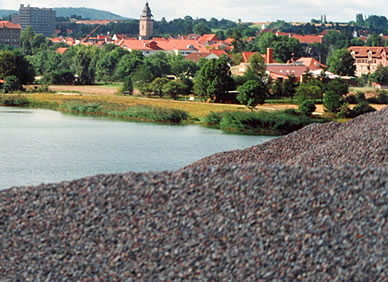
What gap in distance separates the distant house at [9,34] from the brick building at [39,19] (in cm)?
5659

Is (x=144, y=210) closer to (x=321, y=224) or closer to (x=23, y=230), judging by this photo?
(x=23, y=230)

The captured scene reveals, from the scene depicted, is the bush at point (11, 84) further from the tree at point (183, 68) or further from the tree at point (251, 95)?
the tree at point (251, 95)

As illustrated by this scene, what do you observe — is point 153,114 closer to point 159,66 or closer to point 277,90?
point 277,90

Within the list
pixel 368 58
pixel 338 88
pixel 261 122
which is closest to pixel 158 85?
pixel 338 88

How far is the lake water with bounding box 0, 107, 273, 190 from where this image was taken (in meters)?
15.2

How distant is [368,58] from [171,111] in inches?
1516

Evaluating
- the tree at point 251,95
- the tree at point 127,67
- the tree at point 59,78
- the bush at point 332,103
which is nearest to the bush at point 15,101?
the tree at point 59,78

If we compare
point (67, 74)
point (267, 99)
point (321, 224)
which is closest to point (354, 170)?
point (321, 224)

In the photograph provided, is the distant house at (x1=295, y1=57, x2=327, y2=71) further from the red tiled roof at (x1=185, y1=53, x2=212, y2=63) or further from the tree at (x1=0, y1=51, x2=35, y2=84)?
the tree at (x1=0, y1=51, x2=35, y2=84)

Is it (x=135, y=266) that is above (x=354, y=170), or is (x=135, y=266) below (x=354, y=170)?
below

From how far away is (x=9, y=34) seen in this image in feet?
341

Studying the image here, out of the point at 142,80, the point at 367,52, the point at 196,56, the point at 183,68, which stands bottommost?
the point at 142,80

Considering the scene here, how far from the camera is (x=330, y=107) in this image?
30.2 metres

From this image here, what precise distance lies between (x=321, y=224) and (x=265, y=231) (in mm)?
577
